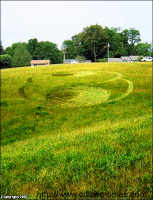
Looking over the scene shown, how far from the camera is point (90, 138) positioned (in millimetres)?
7145

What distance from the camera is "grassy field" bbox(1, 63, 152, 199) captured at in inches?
152

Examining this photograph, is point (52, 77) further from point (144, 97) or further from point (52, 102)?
point (144, 97)

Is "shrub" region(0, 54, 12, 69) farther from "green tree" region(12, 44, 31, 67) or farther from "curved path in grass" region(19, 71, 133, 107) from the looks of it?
"curved path in grass" region(19, 71, 133, 107)

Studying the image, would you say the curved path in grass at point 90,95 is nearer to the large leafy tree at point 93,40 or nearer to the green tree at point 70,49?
the green tree at point 70,49

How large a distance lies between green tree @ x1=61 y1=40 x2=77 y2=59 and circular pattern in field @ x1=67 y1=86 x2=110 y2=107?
40.6ft

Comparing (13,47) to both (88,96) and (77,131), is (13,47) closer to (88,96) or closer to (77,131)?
(88,96)

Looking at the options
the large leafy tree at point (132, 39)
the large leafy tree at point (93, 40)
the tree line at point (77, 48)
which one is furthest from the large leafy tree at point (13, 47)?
the large leafy tree at point (132, 39)

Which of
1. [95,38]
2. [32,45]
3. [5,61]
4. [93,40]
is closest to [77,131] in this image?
[32,45]

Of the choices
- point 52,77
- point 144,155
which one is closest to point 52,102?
point 52,77

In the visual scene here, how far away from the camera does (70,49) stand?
27281 mm

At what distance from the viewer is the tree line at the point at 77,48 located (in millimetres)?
19766

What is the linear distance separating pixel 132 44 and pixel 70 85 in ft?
115

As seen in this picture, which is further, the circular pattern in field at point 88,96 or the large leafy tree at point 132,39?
the large leafy tree at point 132,39

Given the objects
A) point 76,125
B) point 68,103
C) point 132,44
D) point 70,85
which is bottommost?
point 76,125
